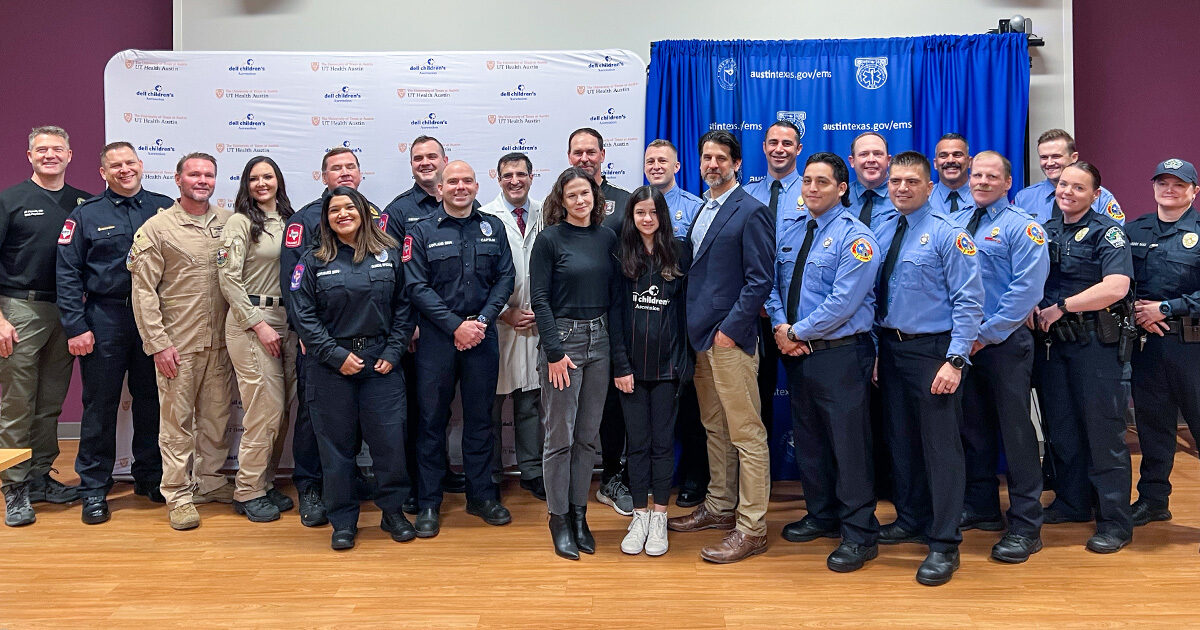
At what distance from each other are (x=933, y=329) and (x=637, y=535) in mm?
1491

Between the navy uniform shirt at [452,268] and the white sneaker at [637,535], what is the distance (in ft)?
3.79

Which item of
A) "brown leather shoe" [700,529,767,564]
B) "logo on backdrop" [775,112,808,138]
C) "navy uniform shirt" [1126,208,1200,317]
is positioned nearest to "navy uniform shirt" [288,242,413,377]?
"brown leather shoe" [700,529,767,564]

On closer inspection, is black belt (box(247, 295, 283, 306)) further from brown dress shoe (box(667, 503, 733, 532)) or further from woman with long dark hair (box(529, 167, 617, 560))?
brown dress shoe (box(667, 503, 733, 532))

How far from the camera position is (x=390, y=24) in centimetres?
528

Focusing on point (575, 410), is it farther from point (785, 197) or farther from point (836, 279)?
point (785, 197)

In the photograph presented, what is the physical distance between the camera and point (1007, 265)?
137 inches

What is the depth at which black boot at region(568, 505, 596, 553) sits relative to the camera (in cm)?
363

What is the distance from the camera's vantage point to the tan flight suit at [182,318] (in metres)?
4.01

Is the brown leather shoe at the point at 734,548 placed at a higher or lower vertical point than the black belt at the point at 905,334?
lower

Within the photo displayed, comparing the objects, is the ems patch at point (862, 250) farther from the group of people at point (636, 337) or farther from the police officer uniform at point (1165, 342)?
the police officer uniform at point (1165, 342)

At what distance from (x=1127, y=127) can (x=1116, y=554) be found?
317 cm

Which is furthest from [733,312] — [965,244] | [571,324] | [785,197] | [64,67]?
[64,67]

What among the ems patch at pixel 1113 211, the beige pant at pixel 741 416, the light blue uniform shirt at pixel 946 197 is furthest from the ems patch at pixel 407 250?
the ems patch at pixel 1113 211

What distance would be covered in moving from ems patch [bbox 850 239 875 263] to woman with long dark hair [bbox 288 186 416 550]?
6.44 feet
